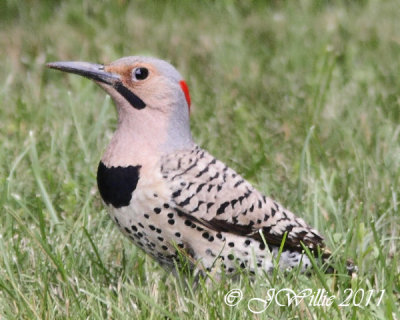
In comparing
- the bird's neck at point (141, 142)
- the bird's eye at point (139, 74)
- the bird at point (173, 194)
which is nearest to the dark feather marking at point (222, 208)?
the bird at point (173, 194)

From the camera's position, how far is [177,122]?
377cm

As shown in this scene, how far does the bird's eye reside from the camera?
12.3ft

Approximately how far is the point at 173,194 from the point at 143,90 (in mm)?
489

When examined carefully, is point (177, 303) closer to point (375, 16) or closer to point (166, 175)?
point (166, 175)

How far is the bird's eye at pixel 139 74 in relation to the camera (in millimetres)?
3736

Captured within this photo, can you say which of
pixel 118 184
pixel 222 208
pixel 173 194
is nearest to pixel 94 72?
pixel 118 184

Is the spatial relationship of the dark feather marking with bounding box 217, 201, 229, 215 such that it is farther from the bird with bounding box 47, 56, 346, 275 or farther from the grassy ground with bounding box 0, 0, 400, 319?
the grassy ground with bounding box 0, 0, 400, 319

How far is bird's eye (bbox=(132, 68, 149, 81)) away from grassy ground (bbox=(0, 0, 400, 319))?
0.68 metres

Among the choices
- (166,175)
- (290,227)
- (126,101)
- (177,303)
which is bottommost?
(177,303)

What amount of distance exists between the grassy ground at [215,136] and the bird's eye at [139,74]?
0.68 metres

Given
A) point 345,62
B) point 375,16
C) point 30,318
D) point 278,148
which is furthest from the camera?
point 375,16

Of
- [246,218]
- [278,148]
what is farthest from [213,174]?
[278,148]

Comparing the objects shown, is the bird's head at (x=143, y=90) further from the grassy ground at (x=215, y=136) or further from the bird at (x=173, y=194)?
the grassy ground at (x=215, y=136)

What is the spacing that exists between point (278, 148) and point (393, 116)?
864 millimetres
